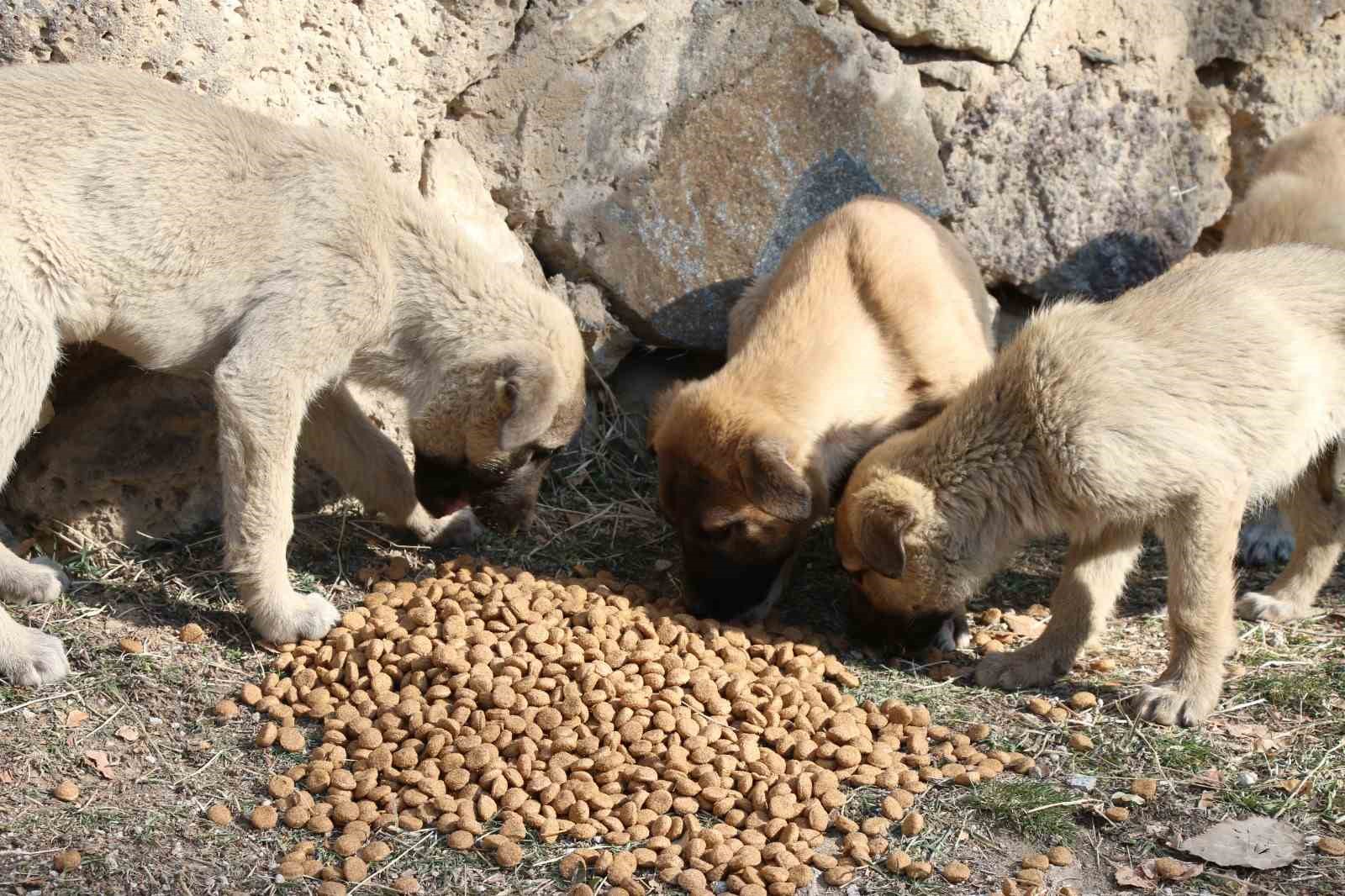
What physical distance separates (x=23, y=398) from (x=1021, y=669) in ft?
12.4

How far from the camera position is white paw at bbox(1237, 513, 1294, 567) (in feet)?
21.3

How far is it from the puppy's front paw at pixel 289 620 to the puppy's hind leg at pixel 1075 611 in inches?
99.4

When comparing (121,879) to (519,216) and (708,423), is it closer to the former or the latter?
(708,423)

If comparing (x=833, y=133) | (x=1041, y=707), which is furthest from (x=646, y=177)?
(x=1041, y=707)

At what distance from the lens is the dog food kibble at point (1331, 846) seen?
4113 mm

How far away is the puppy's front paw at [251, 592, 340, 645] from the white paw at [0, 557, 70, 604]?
31.3 inches

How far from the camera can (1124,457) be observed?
477 centimetres

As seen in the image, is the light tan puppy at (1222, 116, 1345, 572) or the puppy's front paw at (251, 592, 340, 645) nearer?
the puppy's front paw at (251, 592, 340, 645)

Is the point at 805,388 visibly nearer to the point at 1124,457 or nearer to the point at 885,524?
the point at 885,524

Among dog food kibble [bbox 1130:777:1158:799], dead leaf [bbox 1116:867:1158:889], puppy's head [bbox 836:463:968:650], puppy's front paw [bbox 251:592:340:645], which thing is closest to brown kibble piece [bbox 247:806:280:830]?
puppy's front paw [bbox 251:592:340:645]

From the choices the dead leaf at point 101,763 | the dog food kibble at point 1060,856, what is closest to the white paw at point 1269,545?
the dog food kibble at point 1060,856

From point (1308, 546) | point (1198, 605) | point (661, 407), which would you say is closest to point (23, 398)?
point (661, 407)

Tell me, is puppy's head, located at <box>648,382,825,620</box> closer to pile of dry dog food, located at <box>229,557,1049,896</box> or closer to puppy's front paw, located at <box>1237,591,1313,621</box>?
pile of dry dog food, located at <box>229,557,1049,896</box>

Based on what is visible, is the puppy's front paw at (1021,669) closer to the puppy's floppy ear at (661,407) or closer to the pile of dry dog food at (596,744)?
the pile of dry dog food at (596,744)
